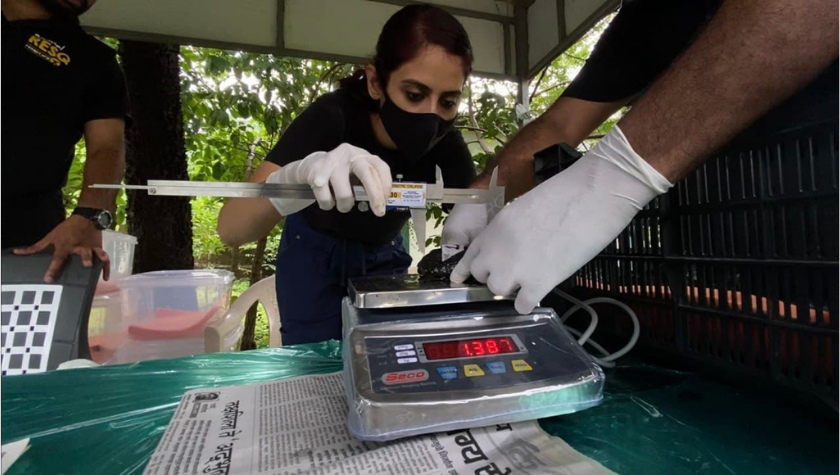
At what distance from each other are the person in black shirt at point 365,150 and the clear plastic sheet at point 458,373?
1.47 feet

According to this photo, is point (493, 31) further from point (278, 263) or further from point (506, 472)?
point (506, 472)

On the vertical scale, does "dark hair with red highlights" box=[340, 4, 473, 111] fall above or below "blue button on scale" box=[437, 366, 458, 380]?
above

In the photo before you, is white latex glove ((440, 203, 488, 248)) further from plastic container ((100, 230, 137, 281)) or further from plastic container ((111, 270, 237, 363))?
plastic container ((100, 230, 137, 281))

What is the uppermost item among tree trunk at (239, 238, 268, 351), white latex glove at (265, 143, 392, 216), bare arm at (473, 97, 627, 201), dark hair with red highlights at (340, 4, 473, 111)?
dark hair with red highlights at (340, 4, 473, 111)

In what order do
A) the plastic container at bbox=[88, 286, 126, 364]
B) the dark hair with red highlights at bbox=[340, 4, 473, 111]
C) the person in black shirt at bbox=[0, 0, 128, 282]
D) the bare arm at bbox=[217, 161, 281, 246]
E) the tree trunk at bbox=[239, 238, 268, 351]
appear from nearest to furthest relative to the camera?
the bare arm at bbox=[217, 161, 281, 246], the dark hair with red highlights at bbox=[340, 4, 473, 111], the person in black shirt at bbox=[0, 0, 128, 282], the plastic container at bbox=[88, 286, 126, 364], the tree trunk at bbox=[239, 238, 268, 351]

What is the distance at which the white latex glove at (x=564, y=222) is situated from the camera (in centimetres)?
60

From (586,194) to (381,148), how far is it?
32.1 inches

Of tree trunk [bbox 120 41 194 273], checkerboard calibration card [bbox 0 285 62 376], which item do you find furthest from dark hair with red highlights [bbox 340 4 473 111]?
tree trunk [bbox 120 41 194 273]

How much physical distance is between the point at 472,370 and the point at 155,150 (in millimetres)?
2555

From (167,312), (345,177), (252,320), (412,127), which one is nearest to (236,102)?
(167,312)

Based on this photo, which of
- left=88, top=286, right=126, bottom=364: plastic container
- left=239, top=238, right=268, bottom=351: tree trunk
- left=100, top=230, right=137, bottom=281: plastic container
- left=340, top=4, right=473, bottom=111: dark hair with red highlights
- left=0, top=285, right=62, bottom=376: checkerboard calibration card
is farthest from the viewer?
left=239, top=238, right=268, bottom=351: tree trunk

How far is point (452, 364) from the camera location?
19.7 inches

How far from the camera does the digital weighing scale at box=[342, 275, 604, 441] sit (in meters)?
0.44

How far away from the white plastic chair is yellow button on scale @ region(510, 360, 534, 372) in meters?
1.10
